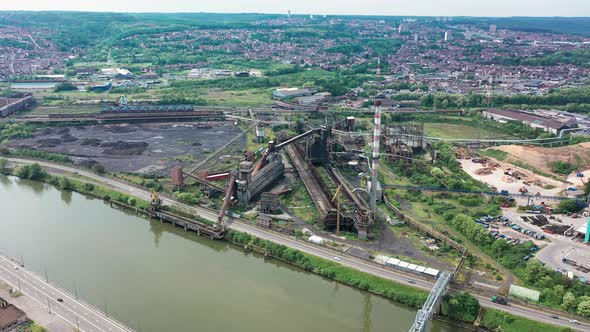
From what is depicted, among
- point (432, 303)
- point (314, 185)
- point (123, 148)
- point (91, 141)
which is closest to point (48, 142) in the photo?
point (91, 141)

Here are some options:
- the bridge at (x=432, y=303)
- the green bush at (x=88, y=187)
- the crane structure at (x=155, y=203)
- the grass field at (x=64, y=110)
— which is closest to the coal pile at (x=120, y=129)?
the grass field at (x=64, y=110)

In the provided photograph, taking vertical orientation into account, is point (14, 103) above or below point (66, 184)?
above

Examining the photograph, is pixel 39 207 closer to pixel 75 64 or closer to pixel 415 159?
pixel 415 159

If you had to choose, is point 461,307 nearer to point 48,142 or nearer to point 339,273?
point 339,273

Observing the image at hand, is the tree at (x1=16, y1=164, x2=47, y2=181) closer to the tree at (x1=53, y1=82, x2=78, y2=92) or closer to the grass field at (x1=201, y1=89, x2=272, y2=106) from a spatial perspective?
the grass field at (x1=201, y1=89, x2=272, y2=106)

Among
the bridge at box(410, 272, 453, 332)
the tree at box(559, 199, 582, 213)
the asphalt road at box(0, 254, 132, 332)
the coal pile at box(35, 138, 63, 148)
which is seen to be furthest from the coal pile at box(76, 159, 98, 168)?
the tree at box(559, 199, 582, 213)

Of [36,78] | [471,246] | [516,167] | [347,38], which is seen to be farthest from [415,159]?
[347,38]

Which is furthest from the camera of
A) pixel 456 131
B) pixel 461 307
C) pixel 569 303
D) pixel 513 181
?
pixel 456 131
